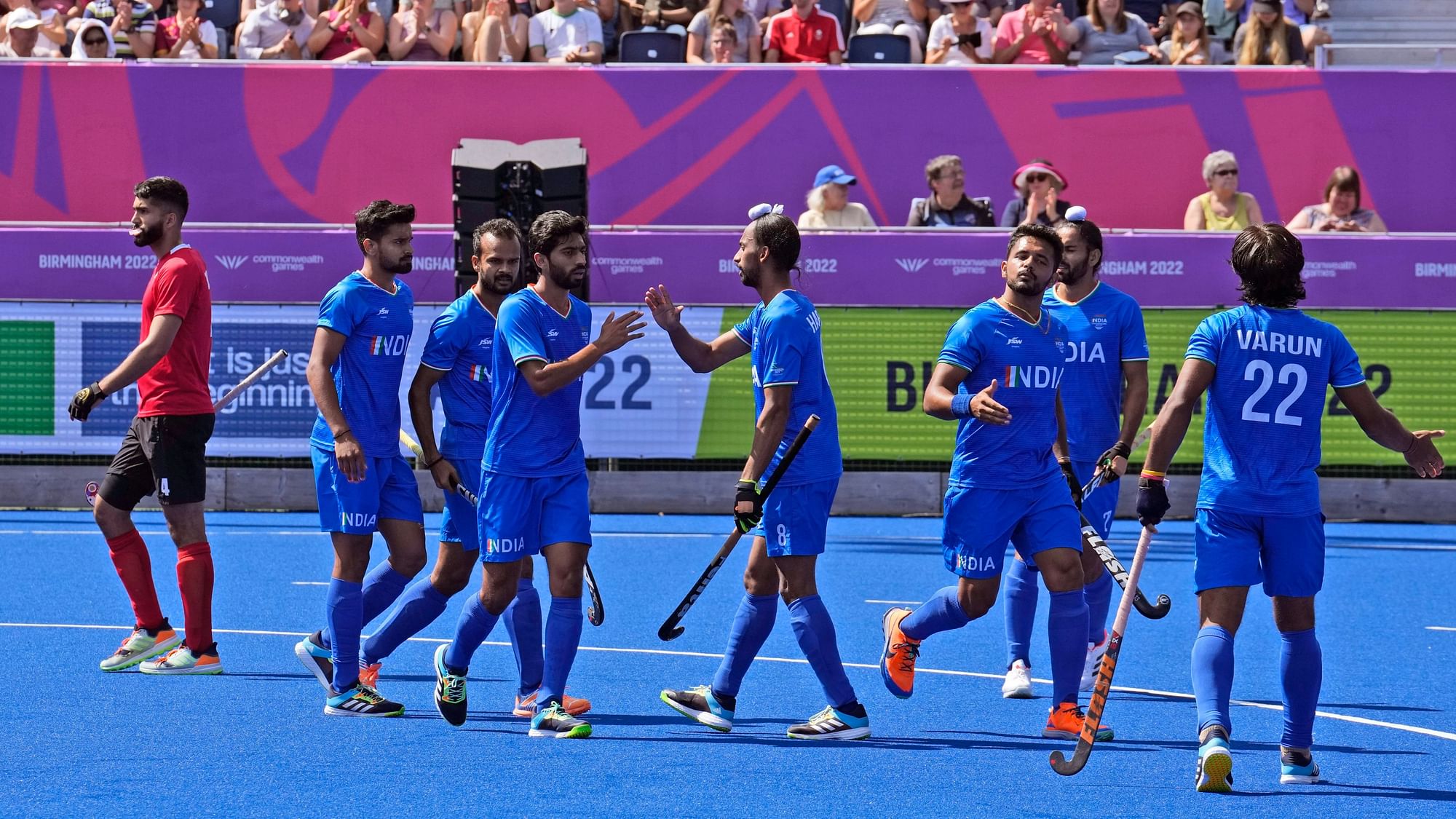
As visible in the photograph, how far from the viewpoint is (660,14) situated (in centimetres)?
1808

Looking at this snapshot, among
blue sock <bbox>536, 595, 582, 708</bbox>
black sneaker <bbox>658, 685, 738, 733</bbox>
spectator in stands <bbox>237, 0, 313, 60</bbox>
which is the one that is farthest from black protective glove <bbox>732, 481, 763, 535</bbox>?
spectator in stands <bbox>237, 0, 313, 60</bbox>

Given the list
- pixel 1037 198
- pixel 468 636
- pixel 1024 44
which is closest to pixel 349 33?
pixel 1024 44

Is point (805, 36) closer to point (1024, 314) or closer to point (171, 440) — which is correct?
point (171, 440)

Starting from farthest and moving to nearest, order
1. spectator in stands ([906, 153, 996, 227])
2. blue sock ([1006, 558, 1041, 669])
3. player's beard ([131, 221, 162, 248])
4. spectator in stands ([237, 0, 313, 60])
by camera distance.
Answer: spectator in stands ([237, 0, 313, 60])
spectator in stands ([906, 153, 996, 227])
player's beard ([131, 221, 162, 248])
blue sock ([1006, 558, 1041, 669])

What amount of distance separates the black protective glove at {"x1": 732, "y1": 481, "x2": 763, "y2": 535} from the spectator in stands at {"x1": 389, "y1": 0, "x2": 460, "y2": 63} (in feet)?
38.3

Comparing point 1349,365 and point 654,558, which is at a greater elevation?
point 1349,365

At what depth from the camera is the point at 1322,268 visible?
1502cm

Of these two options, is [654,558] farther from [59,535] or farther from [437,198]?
[437,198]

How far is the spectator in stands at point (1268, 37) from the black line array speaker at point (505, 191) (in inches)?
270

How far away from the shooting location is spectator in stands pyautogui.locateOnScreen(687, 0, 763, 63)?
57.3 ft

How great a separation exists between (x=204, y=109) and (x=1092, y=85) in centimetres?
805

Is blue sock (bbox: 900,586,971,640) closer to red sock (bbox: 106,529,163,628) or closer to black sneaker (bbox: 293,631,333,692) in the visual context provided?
black sneaker (bbox: 293,631,333,692)

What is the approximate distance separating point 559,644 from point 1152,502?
2.21 metres

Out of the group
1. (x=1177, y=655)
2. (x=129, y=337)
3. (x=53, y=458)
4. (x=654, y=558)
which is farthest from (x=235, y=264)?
(x=1177, y=655)
